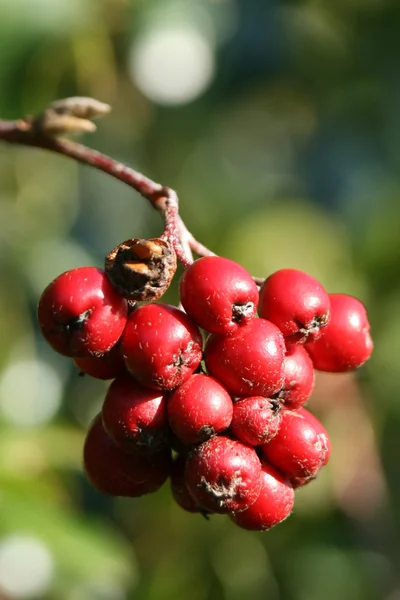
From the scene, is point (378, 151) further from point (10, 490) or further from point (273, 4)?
point (10, 490)

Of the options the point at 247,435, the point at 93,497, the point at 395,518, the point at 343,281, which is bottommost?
the point at 93,497

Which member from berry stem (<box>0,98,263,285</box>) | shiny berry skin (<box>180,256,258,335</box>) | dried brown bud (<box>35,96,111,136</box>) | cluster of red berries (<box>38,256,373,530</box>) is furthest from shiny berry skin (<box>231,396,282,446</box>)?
dried brown bud (<box>35,96,111,136</box>)

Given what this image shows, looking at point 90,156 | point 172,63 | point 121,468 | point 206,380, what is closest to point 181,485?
point 121,468

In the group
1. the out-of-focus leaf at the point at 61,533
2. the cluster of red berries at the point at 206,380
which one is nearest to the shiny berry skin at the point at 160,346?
the cluster of red berries at the point at 206,380

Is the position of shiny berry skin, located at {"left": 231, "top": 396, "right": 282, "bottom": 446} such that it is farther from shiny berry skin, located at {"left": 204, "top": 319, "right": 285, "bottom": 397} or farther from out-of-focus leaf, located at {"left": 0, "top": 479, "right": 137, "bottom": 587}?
out-of-focus leaf, located at {"left": 0, "top": 479, "right": 137, "bottom": 587}

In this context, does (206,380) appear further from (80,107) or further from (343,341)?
(80,107)

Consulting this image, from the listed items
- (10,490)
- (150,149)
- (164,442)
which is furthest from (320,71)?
(164,442)

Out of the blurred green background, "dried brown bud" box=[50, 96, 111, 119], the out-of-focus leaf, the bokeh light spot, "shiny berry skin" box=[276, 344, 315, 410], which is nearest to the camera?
"shiny berry skin" box=[276, 344, 315, 410]
